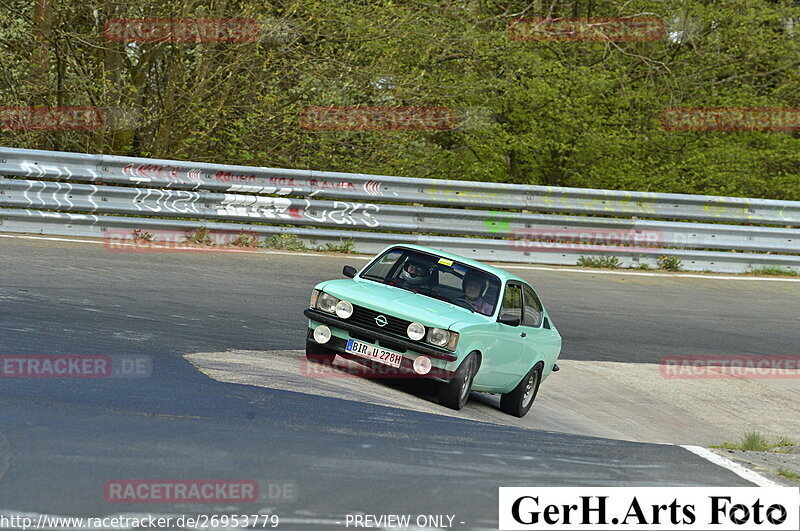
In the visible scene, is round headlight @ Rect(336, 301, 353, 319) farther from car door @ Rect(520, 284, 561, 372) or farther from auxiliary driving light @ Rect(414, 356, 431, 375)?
car door @ Rect(520, 284, 561, 372)

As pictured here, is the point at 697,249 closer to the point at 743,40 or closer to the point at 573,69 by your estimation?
the point at 573,69

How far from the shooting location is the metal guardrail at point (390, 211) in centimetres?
1605

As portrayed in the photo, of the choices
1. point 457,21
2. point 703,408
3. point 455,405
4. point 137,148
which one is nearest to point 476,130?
point 457,21

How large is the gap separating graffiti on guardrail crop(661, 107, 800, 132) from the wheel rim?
14.4 metres

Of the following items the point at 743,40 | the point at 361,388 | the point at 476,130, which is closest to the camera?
the point at 361,388

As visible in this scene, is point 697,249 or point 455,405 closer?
point 455,405

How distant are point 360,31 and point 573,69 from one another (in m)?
5.41

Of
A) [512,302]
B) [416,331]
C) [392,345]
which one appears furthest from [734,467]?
[512,302]

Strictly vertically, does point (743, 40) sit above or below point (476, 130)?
above

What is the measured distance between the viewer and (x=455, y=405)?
9.21 meters

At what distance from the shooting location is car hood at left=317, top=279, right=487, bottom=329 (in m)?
9.23

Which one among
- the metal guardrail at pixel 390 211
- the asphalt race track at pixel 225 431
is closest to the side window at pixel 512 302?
the asphalt race track at pixel 225 431

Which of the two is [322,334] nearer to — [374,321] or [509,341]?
[374,321]

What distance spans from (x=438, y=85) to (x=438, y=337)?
12684 mm
